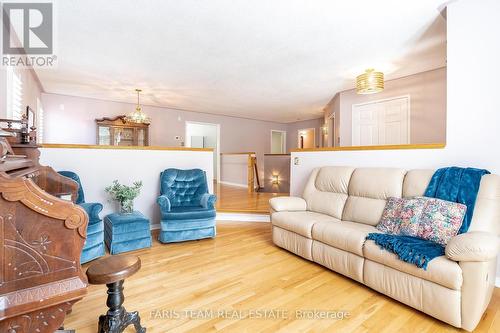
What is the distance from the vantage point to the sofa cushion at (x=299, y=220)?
267cm

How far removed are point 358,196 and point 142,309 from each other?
2301mm

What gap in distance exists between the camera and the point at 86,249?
2.54m

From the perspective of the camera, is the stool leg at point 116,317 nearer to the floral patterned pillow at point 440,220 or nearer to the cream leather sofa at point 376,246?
the cream leather sofa at point 376,246

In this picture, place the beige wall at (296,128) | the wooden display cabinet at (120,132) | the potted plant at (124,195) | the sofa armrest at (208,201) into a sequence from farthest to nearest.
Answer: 1. the beige wall at (296,128)
2. the wooden display cabinet at (120,132)
3. the sofa armrest at (208,201)
4. the potted plant at (124,195)

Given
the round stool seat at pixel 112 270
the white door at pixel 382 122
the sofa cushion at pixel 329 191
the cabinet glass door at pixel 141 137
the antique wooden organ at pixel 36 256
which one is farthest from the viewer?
the cabinet glass door at pixel 141 137

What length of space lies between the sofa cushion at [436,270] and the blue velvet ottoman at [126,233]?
2519mm

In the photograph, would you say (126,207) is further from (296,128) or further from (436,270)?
(296,128)

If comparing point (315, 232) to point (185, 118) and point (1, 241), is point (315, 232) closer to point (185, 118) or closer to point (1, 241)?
point (1, 241)

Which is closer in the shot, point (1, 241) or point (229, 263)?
point (1, 241)

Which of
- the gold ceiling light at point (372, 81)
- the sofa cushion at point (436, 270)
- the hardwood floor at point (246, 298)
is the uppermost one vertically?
the gold ceiling light at point (372, 81)

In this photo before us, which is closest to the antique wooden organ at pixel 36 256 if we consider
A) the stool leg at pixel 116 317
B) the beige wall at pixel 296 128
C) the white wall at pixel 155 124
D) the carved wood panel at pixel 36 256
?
the carved wood panel at pixel 36 256

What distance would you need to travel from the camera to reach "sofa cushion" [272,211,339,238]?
2.67m

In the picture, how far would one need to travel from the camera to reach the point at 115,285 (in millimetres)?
1513

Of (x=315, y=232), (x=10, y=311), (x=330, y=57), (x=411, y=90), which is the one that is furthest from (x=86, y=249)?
(x=411, y=90)
